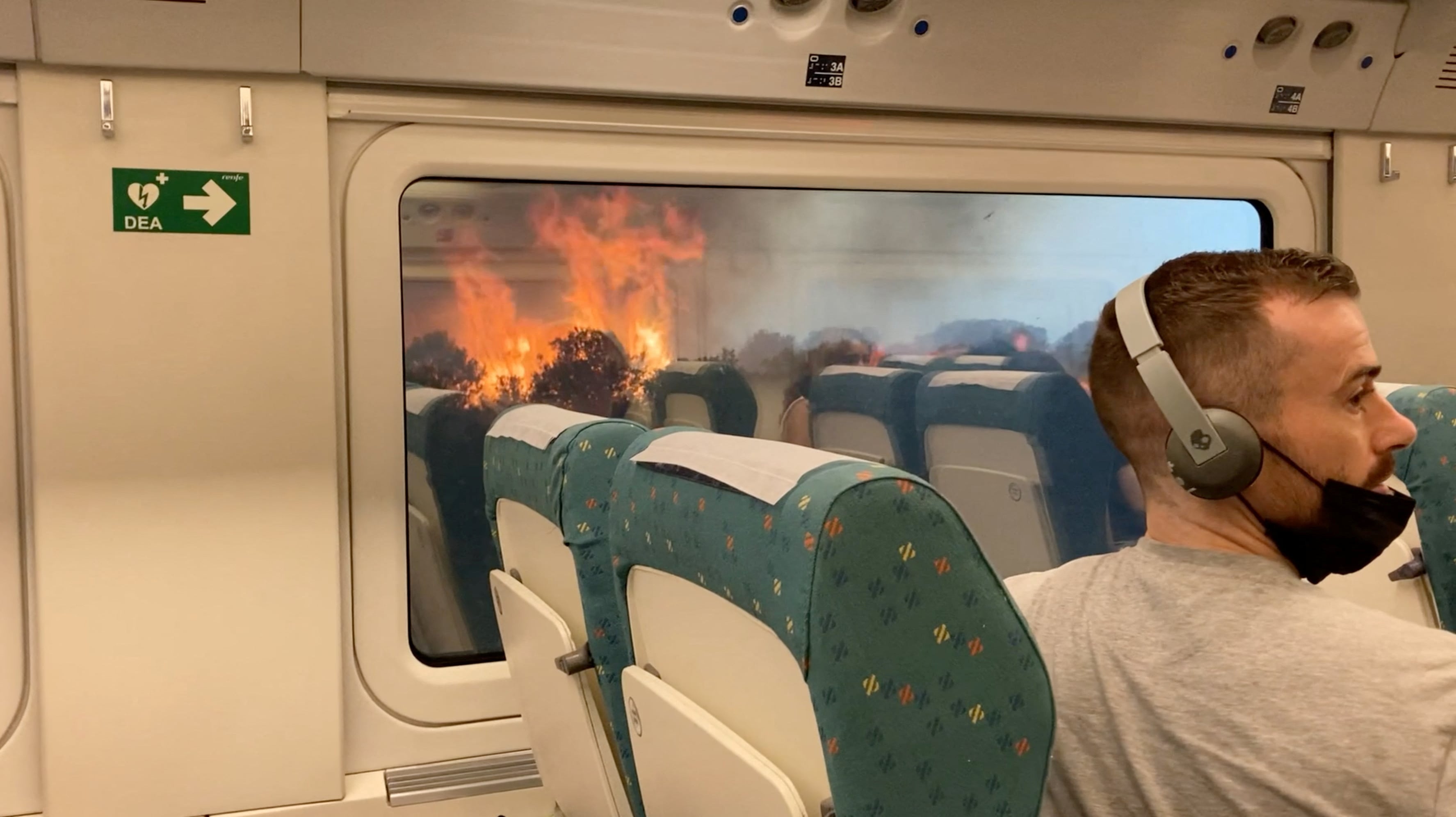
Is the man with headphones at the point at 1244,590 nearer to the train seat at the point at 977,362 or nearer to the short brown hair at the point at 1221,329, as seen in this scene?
the short brown hair at the point at 1221,329

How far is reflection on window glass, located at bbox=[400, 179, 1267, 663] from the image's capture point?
7.98ft

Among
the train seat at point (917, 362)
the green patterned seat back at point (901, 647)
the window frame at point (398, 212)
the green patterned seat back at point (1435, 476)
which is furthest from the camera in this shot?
the train seat at point (917, 362)

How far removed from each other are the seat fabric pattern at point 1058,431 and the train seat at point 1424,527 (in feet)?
2.79

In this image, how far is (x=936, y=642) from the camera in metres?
0.86

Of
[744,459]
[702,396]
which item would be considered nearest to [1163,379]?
[744,459]

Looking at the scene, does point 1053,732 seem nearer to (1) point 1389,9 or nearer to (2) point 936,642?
Result: (2) point 936,642

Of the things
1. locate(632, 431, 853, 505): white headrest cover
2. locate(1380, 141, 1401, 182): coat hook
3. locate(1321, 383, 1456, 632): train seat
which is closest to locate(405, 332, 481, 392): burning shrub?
locate(632, 431, 853, 505): white headrest cover

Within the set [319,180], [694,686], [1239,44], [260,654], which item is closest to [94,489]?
[260,654]

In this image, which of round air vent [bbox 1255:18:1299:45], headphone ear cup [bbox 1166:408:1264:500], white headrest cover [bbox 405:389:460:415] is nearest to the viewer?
headphone ear cup [bbox 1166:408:1264:500]

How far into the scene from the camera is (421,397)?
239cm

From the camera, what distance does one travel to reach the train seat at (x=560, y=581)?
152 centimetres

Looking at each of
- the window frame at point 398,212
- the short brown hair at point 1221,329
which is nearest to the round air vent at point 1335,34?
the window frame at point 398,212

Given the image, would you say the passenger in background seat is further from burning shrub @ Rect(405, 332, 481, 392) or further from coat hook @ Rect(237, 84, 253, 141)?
coat hook @ Rect(237, 84, 253, 141)

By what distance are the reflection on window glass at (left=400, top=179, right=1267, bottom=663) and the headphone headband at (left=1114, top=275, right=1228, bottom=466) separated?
1.40 metres
